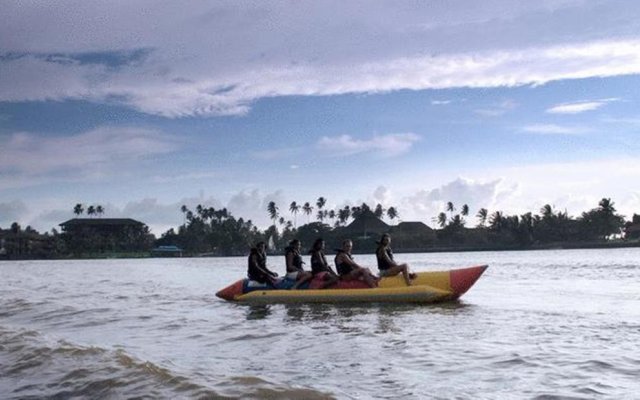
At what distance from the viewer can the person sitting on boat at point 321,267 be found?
14.9 metres

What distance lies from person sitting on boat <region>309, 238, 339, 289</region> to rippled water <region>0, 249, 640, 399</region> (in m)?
0.74

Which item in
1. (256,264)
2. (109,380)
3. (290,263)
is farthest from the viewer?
(290,263)

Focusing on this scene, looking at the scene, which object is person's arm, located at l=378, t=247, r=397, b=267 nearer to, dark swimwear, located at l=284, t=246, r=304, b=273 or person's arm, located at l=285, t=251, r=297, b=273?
dark swimwear, located at l=284, t=246, r=304, b=273

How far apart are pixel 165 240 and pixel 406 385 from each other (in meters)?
125

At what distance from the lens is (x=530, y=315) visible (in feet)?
38.0

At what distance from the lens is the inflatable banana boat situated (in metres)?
13.7

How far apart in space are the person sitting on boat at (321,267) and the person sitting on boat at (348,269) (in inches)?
10.3

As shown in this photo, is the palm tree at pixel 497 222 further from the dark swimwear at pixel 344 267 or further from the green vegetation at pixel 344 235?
the dark swimwear at pixel 344 267

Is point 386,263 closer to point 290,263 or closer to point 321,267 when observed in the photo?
point 321,267

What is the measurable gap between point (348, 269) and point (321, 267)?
2.78 feet

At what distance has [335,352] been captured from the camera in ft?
26.4

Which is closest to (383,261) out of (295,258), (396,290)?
(396,290)

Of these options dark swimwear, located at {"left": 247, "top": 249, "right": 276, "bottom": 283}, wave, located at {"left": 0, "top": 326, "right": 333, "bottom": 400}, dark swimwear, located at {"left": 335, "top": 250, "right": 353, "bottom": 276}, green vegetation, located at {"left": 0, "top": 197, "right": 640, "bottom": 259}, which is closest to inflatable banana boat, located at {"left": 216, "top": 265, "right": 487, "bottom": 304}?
dark swimwear, located at {"left": 335, "top": 250, "right": 353, "bottom": 276}

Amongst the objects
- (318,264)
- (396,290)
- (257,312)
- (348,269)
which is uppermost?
(318,264)
